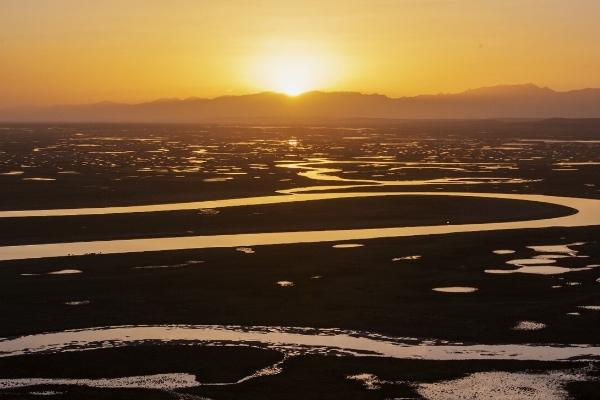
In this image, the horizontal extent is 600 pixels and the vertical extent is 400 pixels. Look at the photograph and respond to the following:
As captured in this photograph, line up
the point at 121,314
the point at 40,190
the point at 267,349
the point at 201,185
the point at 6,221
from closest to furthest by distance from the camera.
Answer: the point at 267,349 < the point at 121,314 < the point at 6,221 < the point at 40,190 < the point at 201,185

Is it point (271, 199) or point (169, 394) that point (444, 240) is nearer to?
point (271, 199)

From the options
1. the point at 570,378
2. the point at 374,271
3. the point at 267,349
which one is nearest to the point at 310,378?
the point at 267,349

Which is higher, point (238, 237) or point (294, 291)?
point (294, 291)

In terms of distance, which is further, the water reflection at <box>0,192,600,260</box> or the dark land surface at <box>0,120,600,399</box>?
the water reflection at <box>0,192,600,260</box>

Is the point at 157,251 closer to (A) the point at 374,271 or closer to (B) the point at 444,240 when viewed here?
(A) the point at 374,271

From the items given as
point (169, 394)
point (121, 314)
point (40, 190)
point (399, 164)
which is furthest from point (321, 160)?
point (169, 394)

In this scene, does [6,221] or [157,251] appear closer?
[157,251]

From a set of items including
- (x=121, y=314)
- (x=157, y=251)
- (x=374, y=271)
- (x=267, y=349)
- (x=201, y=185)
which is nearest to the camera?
(x=267, y=349)

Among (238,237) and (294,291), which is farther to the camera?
(238,237)

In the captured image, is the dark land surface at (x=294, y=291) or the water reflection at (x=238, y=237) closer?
the dark land surface at (x=294, y=291)
